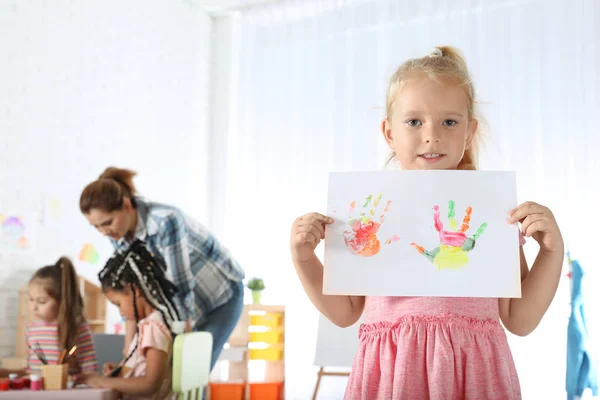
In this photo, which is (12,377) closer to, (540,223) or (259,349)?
(259,349)

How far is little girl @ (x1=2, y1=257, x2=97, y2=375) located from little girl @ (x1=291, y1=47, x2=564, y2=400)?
77.2 inches

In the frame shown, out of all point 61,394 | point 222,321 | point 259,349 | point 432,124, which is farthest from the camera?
point 259,349

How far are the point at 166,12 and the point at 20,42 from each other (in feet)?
5.42

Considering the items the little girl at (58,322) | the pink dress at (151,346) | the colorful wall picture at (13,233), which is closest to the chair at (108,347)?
the little girl at (58,322)

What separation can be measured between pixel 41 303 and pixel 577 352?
2.70 meters

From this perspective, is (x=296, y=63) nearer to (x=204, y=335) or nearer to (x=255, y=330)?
(x=255, y=330)

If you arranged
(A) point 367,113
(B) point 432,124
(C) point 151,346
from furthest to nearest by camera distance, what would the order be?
(A) point 367,113, (C) point 151,346, (B) point 432,124

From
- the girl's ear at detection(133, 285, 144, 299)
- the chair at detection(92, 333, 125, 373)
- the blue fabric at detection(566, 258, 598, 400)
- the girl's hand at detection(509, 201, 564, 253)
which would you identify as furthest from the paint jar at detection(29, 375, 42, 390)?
the blue fabric at detection(566, 258, 598, 400)

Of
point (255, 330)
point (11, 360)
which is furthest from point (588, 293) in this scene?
point (11, 360)

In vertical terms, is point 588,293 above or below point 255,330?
above

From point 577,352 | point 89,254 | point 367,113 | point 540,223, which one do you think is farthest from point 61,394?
point 367,113

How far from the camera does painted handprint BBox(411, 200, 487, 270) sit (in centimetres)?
102

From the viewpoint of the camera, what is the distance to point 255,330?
4.34 metres

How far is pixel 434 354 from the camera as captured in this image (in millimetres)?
1017
